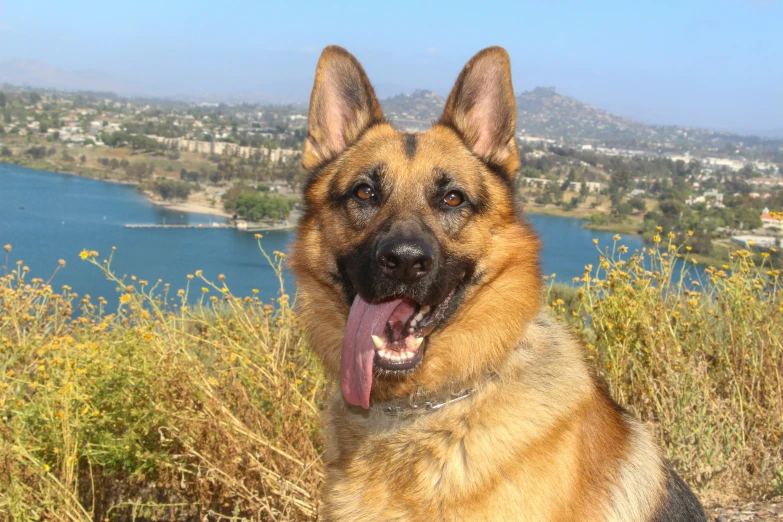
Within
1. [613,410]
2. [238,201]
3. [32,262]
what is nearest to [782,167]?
[238,201]

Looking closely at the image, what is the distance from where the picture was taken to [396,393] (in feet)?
10.4

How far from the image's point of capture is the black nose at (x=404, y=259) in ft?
9.64

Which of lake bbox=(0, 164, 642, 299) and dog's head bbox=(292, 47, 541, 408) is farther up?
dog's head bbox=(292, 47, 541, 408)

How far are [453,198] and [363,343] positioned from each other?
963 millimetres

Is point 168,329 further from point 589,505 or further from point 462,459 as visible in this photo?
point 589,505

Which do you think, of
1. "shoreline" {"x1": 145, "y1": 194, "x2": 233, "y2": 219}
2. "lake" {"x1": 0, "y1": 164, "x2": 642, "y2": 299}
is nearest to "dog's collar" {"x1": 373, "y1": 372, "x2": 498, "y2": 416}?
"lake" {"x1": 0, "y1": 164, "x2": 642, "y2": 299}

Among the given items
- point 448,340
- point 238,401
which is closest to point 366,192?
point 448,340

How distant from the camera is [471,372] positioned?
10.2 feet

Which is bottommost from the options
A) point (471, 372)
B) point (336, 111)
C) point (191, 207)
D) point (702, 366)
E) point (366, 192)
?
point (191, 207)

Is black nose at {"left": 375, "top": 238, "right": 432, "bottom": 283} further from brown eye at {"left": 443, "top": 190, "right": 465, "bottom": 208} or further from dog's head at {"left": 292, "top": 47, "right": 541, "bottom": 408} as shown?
brown eye at {"left": 443, "top": 190, "right": 465, "bottom": 208}

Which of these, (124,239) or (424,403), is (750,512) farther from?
(124,239)

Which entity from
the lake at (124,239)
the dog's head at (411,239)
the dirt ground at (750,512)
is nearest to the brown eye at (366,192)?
the dog's head at (411,239)

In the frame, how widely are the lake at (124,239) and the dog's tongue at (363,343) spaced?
7906 millimetres

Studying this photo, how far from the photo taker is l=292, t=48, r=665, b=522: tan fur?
8.95ft
